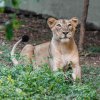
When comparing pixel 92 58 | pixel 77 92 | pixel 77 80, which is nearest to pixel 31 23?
pixel 92 58

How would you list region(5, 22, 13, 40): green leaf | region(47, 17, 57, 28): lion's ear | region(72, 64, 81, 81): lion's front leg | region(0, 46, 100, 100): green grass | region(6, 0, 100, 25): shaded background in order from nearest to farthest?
region(5, 22, 13, 40): green leaf
region(0, 46, 100, 100): green grass
region(72, 64, 81, 81): lion's front leg
region(47, 17, 57, 28): lion's ear
region(6, 0, 100, 25): shaded background

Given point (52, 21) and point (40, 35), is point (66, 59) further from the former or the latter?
point (40, 35)

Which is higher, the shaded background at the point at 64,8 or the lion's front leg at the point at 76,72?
the shaded background at the point at 64,8

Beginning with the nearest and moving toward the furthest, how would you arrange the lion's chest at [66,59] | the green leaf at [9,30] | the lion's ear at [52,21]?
1. the green leaf at [9,30]
2. the lion's chest at [66,59]
3. the lion's ear at [52,21]

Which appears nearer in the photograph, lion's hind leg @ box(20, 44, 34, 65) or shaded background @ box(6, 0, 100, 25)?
lion's hind leg @ box(20, 44, 34, 65)

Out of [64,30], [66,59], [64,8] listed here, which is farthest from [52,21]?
[64,8]

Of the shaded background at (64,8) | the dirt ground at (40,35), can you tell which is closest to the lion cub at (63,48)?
the dirt ground at (40,35)

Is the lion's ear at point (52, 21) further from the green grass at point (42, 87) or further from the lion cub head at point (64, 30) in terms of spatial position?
the green grass at point (42, 87)

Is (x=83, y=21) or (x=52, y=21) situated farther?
(x=83, y=21)

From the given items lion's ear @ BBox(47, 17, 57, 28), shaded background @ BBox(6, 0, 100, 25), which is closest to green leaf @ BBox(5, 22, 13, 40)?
lion's ear @ BBox(47, 17, 57, 28)

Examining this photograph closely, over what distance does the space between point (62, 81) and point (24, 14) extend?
7.19 meters

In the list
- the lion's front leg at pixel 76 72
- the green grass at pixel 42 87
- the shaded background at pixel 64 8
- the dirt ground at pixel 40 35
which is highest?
A: the shaded background at pixel 64 8

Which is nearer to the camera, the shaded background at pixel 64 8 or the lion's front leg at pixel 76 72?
the lion's front leg at pixel 76 72

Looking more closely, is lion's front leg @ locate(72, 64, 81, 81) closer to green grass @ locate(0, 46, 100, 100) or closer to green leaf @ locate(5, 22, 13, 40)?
green grass @ locate(0, 46, 100, 100)
